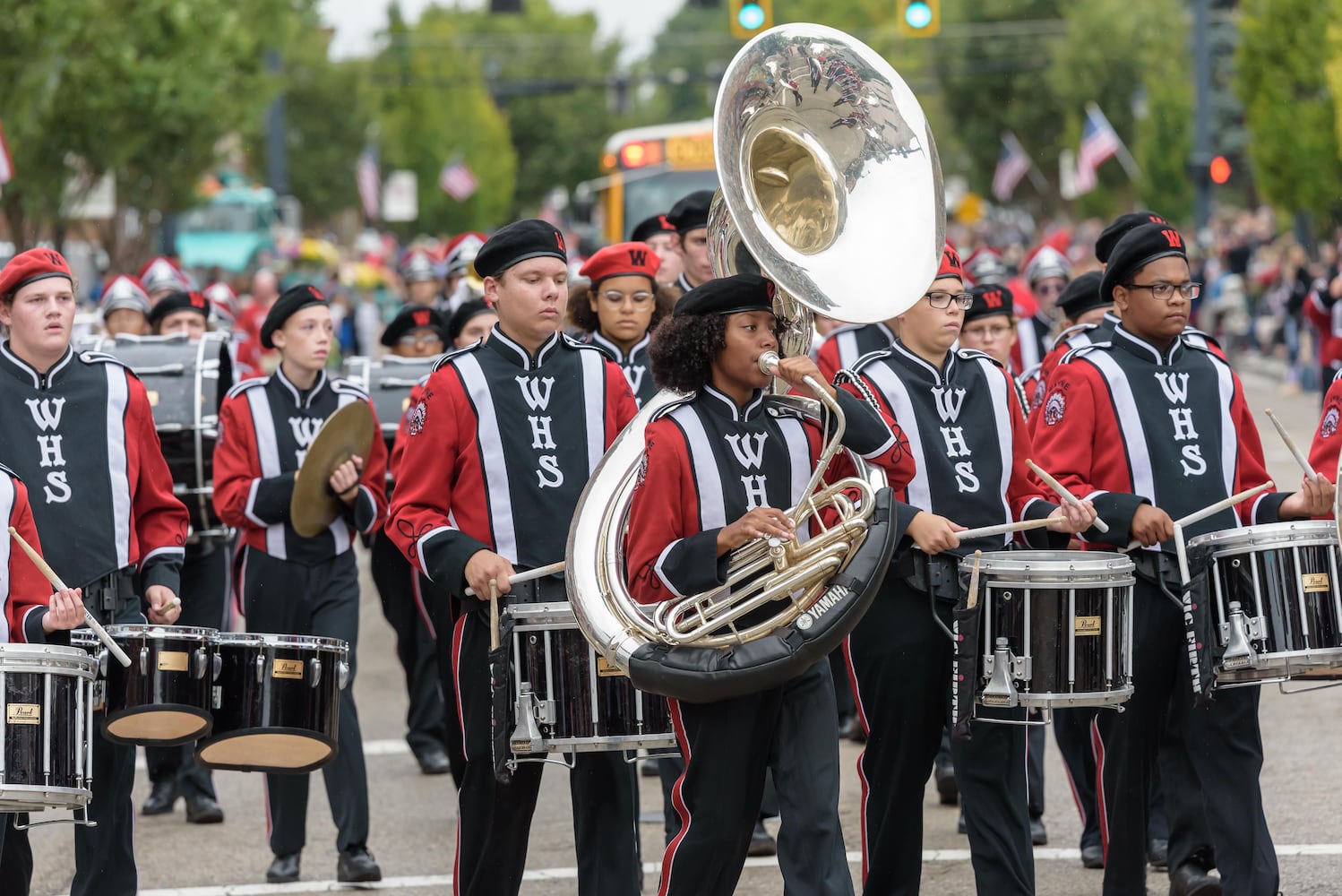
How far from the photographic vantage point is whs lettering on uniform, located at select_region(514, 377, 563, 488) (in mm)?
6336

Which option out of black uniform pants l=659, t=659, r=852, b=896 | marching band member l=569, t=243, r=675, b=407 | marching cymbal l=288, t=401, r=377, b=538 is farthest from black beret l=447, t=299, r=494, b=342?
black uniform pants l=659, t=659, r=852, b=896

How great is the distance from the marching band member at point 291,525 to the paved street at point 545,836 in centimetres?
27

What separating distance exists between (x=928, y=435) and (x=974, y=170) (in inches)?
2875

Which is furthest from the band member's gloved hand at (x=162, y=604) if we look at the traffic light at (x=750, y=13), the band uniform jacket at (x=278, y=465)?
the traffic light at (x=750, y=13)

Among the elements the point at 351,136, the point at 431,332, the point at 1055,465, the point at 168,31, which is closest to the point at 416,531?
the point at 1055,465

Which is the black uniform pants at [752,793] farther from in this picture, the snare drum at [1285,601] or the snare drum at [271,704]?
the snare drum at [271,704]

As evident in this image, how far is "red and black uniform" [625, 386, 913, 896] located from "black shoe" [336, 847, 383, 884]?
2.37 m

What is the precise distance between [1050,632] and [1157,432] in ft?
3.08

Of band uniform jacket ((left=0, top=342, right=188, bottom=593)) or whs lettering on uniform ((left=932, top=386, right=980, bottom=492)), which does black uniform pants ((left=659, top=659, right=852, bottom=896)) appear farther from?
band uniform jacket ((left=0, top=342, right=188, bottom=593))

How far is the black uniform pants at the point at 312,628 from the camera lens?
7.96 meters

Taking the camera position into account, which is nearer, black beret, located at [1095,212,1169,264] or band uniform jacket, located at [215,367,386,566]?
black beret, located at [1095,212,1169,264]

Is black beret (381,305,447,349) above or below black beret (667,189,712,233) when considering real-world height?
below

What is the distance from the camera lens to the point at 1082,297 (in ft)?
30.3

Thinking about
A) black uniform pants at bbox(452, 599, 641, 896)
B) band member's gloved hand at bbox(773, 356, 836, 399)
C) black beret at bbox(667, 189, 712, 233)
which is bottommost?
black uniform pants at bbox(452, 599, 641, 896)
